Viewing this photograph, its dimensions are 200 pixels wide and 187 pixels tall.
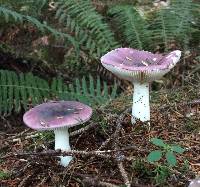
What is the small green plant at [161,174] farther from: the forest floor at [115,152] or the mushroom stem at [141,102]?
the mushroom stem at [141,102]

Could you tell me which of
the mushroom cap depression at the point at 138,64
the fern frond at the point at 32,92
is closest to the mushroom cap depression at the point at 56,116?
the mushroom cap depression at the point at 138,64

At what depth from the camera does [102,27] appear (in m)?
3.95

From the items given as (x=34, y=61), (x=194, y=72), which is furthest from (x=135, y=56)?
(x=34, y=61)

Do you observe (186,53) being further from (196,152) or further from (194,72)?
(196,152)

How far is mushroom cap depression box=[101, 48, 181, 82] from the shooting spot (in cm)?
219

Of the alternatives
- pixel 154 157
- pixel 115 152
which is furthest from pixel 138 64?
pixel 154 157

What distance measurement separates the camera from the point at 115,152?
2168mm

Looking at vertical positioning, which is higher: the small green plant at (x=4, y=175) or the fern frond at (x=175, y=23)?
the fern frond at (x=175, y=23)

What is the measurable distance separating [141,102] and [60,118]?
57cm

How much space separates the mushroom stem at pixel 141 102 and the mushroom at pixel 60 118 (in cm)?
36

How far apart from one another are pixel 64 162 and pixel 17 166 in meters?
0.27

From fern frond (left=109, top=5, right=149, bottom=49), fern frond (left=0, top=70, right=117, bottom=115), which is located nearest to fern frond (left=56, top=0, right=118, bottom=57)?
fern frond (left=109, top=5, right=149, bottom=49)

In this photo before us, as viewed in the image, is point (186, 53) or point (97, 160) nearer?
point (97, 160)

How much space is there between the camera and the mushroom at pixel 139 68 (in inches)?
86.6
